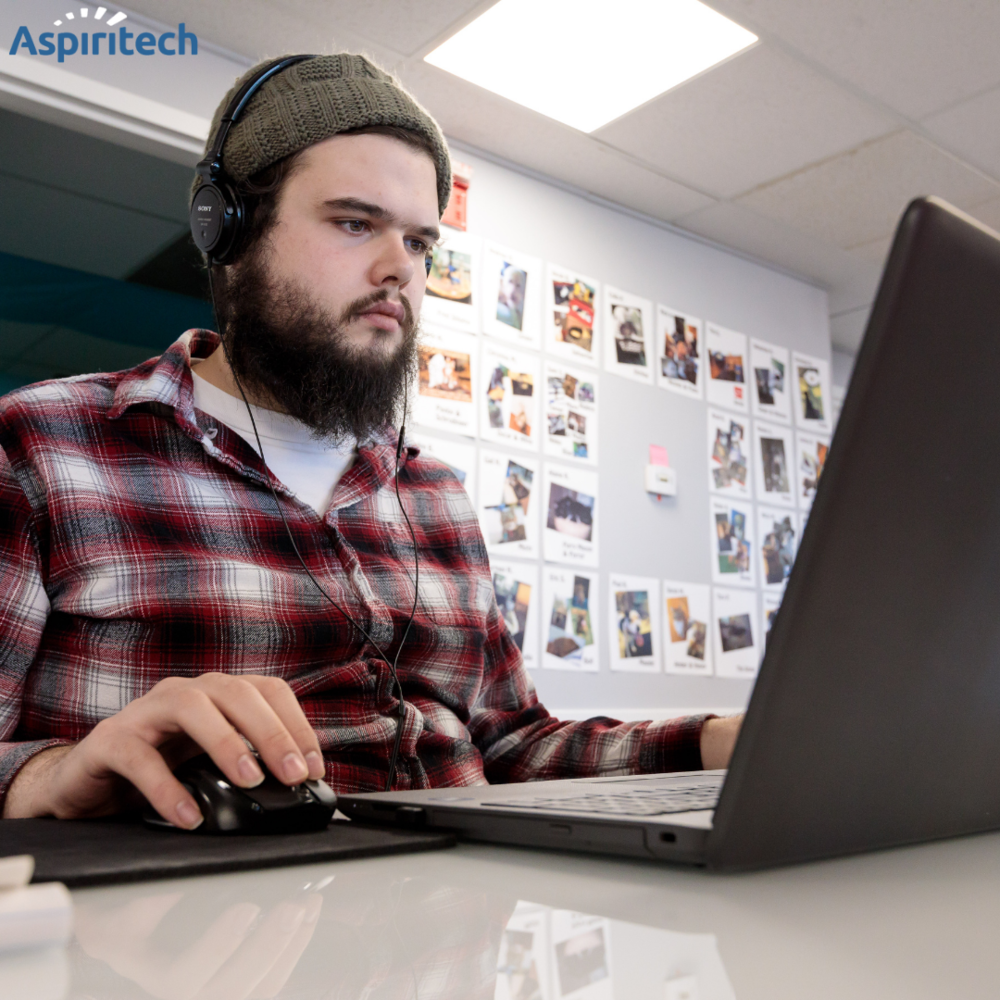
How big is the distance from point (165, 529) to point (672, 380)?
2.03 metres

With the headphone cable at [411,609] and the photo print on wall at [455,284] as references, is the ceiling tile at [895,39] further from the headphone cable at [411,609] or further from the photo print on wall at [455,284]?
the headphone cable at [411,609]

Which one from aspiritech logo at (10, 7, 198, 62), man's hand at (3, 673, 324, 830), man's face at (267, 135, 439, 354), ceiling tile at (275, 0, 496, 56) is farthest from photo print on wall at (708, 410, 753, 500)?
man's hand at (3, 673, 324, 830)

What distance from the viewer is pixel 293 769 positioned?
0.45m

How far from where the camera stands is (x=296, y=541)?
86 cm

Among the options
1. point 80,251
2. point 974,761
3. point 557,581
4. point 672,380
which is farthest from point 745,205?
point 974,761

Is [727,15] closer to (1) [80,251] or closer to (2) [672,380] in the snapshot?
(2) [672,380]

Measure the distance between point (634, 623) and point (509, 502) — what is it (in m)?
0.51

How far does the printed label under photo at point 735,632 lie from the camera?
103 inches

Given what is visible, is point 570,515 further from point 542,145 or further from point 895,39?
point 895,39

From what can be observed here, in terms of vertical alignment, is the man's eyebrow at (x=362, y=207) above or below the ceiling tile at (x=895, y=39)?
below

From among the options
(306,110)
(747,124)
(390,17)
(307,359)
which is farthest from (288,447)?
(747,124)

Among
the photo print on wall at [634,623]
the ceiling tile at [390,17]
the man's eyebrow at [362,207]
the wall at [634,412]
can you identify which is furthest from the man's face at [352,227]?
the photo print on wall at [634,623]

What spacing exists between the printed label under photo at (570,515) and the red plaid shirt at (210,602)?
131 centimetres

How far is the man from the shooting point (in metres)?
0.73
